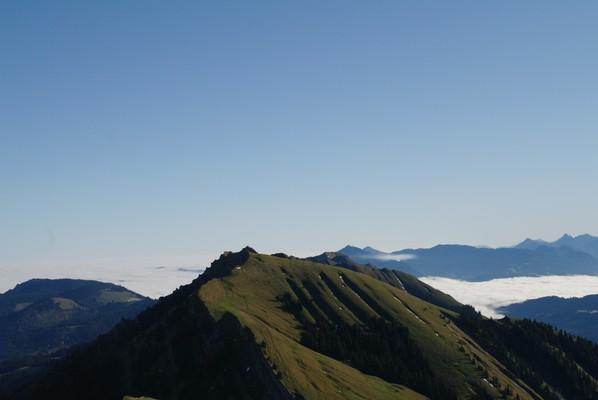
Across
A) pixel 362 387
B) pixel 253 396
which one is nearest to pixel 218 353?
pixel 253 396

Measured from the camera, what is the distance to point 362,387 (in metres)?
200

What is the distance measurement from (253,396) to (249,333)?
2865 centimetres

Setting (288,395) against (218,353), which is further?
(218,353)

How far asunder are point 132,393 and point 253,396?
53.5 meters

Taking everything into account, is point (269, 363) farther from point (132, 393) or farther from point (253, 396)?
point (132, 393)

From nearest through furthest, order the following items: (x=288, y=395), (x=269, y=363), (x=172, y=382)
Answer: (x=288, y=395)
(x=269, y=363)
(x=172, y=382)

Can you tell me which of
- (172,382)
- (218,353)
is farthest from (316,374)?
(172,382)

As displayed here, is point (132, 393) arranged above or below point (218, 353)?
below

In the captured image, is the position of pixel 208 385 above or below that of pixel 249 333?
below

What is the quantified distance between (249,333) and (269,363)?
64.0 feet

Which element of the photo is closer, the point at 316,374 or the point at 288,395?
the point at 288,395

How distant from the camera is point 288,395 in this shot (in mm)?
169625

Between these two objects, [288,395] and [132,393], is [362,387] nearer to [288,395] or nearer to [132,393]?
[288,395]

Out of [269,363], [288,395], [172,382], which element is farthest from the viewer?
[172,382]
